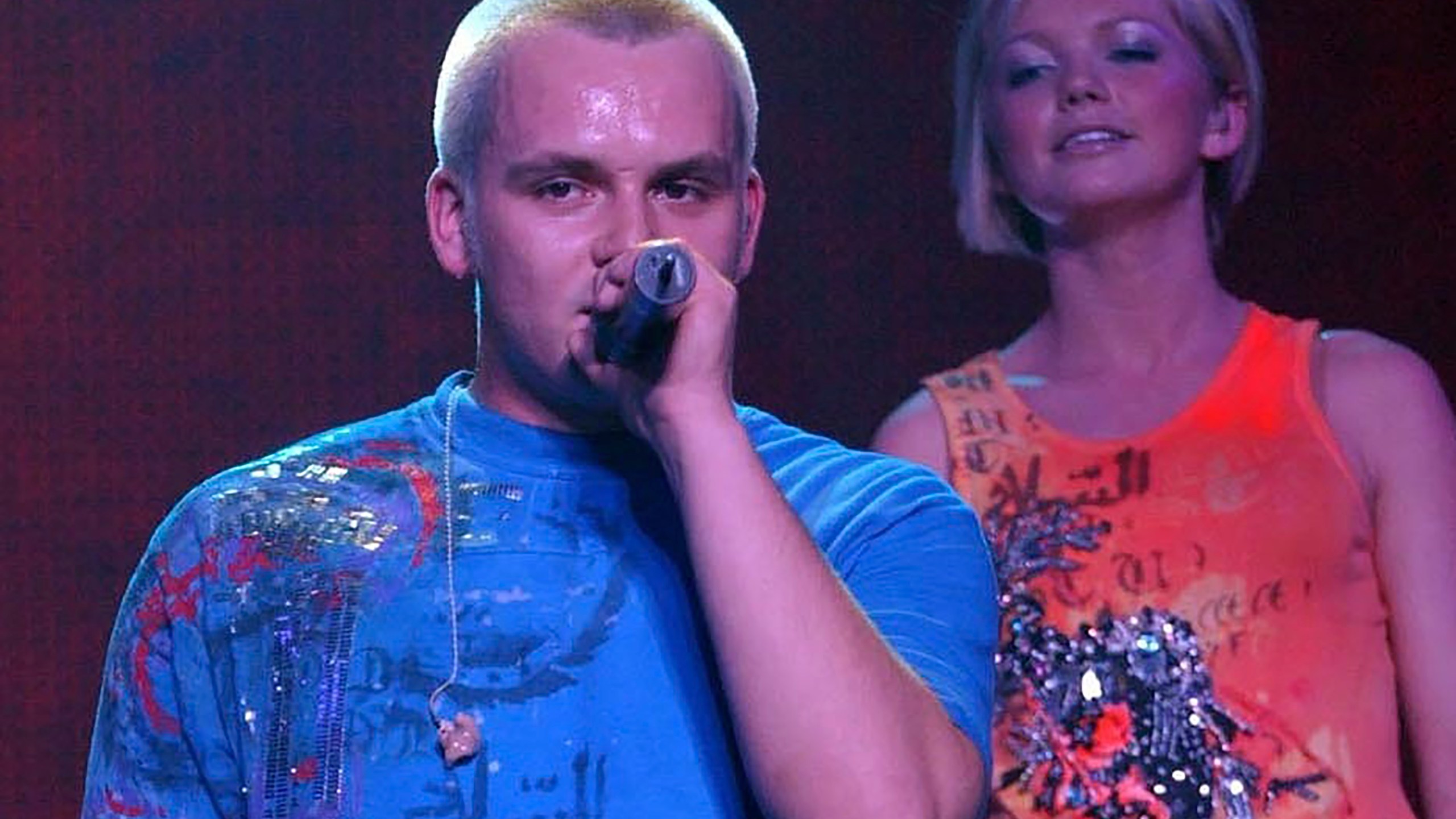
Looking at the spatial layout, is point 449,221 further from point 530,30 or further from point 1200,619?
point 1200,619

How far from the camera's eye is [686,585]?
1.59m

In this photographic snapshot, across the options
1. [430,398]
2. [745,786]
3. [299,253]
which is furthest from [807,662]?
[299,253]

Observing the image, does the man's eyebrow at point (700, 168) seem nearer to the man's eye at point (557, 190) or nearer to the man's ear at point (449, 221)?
the man's eye at point (557, 190)

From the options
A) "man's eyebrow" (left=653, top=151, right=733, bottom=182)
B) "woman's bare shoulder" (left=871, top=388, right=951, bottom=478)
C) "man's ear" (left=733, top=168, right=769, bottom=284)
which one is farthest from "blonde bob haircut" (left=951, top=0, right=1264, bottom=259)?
"man's eyebrow" (left=653, top=151, right=733, bottom=182)

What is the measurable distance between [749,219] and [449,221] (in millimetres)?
230

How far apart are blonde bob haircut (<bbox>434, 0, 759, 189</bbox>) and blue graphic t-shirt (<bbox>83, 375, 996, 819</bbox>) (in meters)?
0.22

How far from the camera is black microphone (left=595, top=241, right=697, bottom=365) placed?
1422mm

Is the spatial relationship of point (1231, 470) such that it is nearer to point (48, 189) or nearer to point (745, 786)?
point (745, 786)

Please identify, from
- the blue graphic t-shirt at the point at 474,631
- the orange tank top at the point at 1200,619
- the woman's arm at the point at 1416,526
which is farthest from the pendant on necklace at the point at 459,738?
the woman's arm at the point at 1416,526

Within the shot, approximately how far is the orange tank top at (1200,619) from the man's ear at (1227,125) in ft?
0.83

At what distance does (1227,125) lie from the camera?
8.35ft

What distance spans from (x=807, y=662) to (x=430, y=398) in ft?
1.51

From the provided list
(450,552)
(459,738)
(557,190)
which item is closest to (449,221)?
(557,190)

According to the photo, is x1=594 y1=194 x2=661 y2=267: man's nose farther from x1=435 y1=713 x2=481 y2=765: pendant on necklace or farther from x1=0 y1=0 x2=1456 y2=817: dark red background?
x1=0 y1=0 x2=1456 y2=817: dark red background
